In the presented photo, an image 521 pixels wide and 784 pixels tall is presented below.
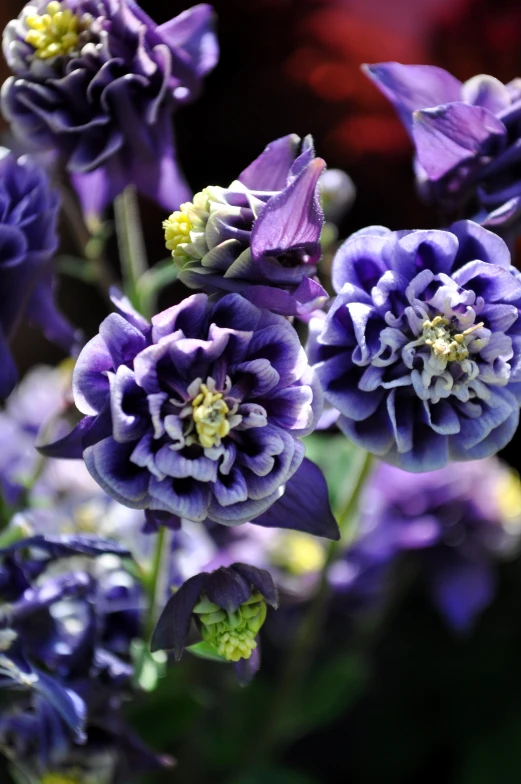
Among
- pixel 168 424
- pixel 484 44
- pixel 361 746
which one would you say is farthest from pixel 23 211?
pixel 484 44

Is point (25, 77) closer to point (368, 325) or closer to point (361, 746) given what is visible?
point (368, 325)

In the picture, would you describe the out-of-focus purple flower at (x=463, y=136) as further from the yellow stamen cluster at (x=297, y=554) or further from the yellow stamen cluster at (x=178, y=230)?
the yellow stamen cluster at (x=297, y=554)

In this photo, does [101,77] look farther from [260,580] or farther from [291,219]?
[260,580]

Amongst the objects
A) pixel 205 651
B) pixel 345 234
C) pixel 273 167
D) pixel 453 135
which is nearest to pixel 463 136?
pixel 453 135

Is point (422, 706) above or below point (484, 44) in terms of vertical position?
below

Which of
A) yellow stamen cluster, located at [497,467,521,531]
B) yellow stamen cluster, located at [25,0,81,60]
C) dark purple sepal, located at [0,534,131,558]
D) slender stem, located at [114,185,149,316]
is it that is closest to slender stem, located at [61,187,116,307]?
slender stem, located at [114,185,149,316]

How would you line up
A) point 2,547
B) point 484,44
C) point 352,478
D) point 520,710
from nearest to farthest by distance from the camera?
point 2,547, point 352,478, point 520,710, point 484,44
